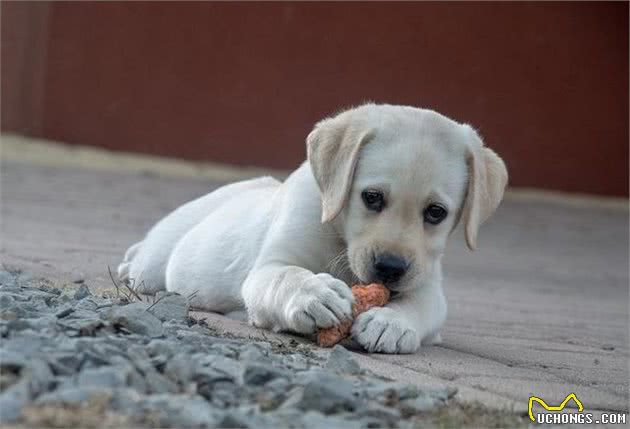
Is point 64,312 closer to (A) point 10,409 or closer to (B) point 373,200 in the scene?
(A) point 10,409

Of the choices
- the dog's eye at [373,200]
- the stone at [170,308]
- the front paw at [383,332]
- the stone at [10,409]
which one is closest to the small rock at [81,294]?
the stone at [170,308]

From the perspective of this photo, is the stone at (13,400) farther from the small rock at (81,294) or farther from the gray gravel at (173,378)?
the small rock at (81,294)

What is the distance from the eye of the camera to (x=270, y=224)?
5.40 meters

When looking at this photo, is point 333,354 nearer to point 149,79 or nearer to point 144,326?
point 144,326

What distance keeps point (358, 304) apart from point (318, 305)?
7.4 inches

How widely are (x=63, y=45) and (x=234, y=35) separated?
71.7 inches

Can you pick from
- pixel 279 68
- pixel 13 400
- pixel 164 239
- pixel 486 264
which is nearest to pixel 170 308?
pixel 13 400

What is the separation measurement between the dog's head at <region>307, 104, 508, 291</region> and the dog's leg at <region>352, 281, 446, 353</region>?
4.9 inches

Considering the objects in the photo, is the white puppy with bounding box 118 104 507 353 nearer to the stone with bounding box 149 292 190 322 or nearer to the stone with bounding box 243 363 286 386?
the stone with bounding box 149 292 190 322

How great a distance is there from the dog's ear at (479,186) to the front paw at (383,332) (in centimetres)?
62

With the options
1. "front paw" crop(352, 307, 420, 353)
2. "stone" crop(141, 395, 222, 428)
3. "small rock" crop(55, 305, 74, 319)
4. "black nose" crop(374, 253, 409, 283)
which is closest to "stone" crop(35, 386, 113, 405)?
"stone" crop(141, 395, 222, 428)

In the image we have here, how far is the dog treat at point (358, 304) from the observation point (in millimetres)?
4438

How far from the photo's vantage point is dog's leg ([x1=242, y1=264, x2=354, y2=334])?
441 centimetres

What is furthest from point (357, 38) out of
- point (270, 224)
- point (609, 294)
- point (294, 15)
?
point (270, 224)
